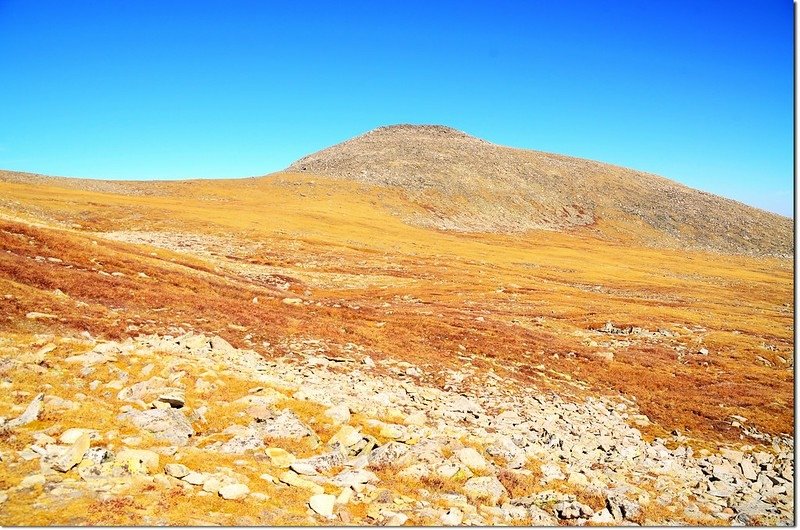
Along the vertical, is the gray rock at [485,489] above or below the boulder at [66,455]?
below

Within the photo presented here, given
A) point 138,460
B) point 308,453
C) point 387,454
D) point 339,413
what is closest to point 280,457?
point 308,453

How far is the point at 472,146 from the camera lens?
16475cm

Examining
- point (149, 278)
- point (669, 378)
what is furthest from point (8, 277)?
point (669, 378)

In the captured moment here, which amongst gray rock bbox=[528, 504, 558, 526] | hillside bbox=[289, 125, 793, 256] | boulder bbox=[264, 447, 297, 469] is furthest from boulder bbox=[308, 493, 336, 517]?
hillside bbox=[289, 125, 793, 256]

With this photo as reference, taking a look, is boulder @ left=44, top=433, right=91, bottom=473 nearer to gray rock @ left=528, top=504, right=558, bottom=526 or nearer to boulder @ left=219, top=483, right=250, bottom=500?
boulder @ left=219, top=483, right=250, bottom=500

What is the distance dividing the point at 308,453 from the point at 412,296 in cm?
3034

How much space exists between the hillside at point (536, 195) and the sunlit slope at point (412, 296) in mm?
30657

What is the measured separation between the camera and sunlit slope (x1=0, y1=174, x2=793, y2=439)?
69.2 feet

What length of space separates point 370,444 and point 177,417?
5027 millimetres

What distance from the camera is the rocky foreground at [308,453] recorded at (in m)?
8.80

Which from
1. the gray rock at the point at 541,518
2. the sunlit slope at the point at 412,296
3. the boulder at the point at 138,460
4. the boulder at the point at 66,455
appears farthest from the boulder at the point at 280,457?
the sunlit slope at the point at 412,296

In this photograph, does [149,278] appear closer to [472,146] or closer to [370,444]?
[370,444]

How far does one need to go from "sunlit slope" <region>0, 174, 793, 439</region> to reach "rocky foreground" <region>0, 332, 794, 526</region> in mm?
3531

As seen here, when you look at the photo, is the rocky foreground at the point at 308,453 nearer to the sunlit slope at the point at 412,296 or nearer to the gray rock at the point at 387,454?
the gray rock at the point at 387,454
